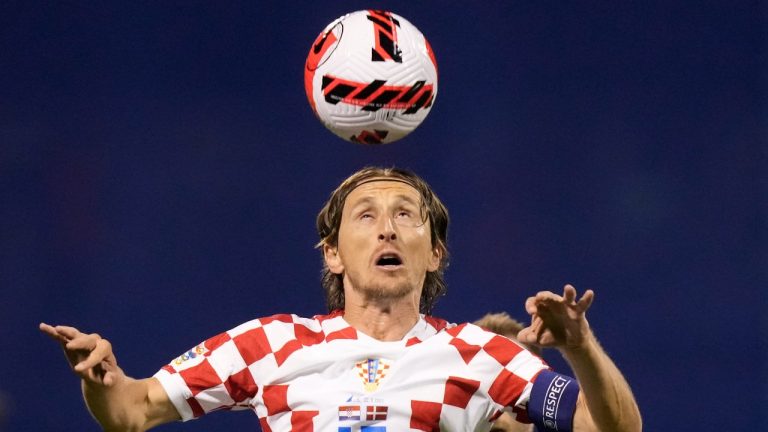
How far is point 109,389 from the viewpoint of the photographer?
2861 mm

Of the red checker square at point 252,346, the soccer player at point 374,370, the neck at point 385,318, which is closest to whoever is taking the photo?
the soccer player at point 374,370

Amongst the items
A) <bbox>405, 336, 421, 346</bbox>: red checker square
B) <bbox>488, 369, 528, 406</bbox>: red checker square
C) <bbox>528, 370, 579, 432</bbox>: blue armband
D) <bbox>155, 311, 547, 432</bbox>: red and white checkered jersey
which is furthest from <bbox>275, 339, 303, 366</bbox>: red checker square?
<bbox>528, 370, 579, 432</bbox>: blue armband

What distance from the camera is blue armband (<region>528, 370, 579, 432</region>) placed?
2939 mm

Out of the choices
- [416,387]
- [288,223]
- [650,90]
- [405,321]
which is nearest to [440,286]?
[405,321]

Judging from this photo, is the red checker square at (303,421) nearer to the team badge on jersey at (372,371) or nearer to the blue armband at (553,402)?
the team badge on jersey at (372,371)

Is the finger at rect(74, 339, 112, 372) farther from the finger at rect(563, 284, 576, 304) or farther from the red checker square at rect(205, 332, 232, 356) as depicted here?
the finger at rect(563, 284, 576, 304)

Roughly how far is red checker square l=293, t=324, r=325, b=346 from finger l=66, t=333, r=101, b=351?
657 mm

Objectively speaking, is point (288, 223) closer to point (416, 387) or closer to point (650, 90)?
point (650, 90)

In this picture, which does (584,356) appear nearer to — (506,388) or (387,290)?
(506,388)

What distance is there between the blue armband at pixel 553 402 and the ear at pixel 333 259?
677 millimetres

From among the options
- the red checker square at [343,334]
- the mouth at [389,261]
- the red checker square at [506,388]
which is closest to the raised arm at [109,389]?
the red checker square at [343,334]

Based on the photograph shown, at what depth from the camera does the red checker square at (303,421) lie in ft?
10.0

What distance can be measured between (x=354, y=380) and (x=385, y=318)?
230 mm

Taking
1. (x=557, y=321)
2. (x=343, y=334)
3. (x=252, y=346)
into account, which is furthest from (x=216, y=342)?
(x=557, y=321)
